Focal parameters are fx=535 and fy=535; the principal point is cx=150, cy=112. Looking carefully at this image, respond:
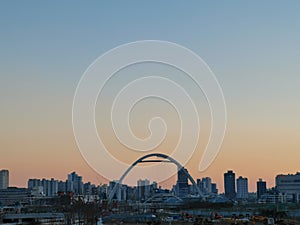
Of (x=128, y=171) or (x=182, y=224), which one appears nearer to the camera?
(x=182, y=224)

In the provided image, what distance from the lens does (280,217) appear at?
34.5 m

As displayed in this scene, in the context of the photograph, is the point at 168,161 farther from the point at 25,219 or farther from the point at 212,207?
the point at 25,219

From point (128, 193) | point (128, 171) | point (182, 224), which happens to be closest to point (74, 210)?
point (182, 224)

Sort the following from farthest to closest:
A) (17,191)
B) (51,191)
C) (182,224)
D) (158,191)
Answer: (51,191)
(158,191)
(17,191)
(182,224)

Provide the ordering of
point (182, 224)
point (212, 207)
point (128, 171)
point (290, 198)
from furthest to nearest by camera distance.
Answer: point (290, 198) → point (128, 171) → point (212, 207) → point (182, 224)

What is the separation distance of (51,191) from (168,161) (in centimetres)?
5911

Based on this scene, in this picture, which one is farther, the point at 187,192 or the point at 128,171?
the point at 187,192

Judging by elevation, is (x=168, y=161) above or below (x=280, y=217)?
above

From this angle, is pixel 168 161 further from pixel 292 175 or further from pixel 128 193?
pixel 128 193

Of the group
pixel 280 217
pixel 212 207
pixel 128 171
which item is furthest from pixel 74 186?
pixel 280 217

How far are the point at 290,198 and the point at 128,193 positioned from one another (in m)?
Answer: 41.5

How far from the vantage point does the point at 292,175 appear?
87.5 meters

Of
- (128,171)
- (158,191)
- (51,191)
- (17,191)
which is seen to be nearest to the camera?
(128,171)

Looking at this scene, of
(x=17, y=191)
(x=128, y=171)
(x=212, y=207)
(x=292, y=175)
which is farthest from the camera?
(x=17, y=191)
